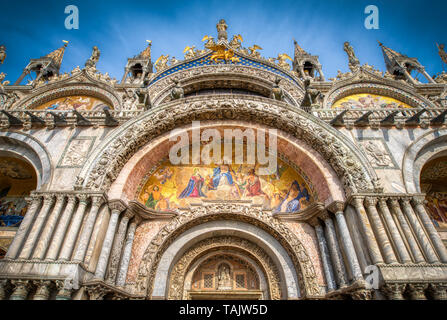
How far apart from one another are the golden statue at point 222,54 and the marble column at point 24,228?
1142 cm

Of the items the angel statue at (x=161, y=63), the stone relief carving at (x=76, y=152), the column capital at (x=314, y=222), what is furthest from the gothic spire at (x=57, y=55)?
the column capital at (x=314, y=222)

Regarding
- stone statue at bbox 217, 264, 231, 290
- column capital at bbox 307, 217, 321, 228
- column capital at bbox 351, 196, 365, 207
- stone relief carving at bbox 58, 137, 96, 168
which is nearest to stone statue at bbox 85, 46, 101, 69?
stone relief carving at bbox 58, 137, 96, 168

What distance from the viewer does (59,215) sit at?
6605mm

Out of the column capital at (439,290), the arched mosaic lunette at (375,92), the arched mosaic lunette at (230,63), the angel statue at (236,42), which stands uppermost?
the angel statue at (236,42)

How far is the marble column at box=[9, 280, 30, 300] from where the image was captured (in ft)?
17.4

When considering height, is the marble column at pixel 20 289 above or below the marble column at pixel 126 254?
below

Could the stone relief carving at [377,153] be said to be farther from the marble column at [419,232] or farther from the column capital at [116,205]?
the column capital at [116,205]

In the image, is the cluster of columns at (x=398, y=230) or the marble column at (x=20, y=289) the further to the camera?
the cluster of columns at (x=398, y=230)

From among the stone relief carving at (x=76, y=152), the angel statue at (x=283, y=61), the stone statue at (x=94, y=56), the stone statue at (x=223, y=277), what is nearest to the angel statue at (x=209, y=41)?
the angel statue at (x=283, y=61)

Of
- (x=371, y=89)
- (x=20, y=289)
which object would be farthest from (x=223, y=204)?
(x=371, y=89)

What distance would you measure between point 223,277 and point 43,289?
4.75 metres

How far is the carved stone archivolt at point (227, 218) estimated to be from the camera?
22.2 ft

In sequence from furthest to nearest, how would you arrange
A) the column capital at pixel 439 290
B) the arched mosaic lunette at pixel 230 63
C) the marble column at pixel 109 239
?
the arched mosaic lunette at pixel 230 63 → the marble column at pixel 109 239 → the column capital at pixel 439 290

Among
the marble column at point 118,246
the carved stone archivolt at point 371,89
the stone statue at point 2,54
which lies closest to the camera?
the marble column at point 118,246
